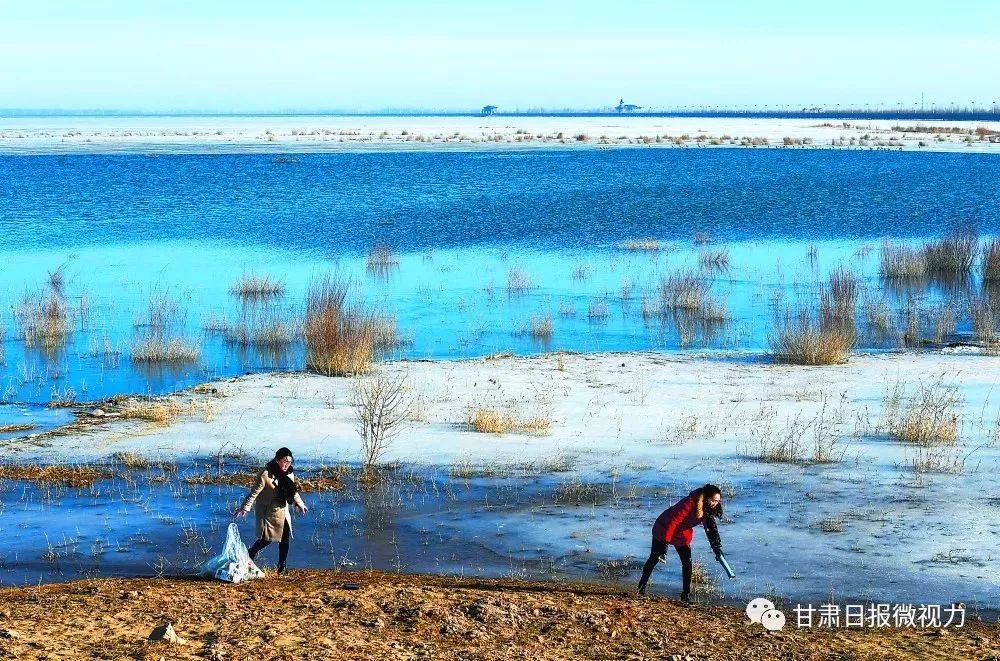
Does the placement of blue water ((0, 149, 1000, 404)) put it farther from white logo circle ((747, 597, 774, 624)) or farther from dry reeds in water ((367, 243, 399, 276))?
white logo circle ((747, 597, 774, 624))

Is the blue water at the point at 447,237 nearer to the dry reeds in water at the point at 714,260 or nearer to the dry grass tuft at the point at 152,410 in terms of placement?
the dry reeds in water at the point at 714,260

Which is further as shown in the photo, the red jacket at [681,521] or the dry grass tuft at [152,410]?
the dry grass tuft at [152,410]

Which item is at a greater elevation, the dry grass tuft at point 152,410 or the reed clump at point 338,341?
the reed clump at point 338,341

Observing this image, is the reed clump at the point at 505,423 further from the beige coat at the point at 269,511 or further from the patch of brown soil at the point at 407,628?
the patch of brown soil at the point at 407,628

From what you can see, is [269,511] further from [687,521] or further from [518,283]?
[518,283]

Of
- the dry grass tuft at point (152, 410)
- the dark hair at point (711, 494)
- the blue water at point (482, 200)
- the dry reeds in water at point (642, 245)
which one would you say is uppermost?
the blue water at point (482, 200)

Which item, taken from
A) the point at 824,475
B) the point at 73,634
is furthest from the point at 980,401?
the point at 73,634

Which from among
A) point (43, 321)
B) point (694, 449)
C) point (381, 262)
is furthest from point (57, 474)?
point (381, 262)

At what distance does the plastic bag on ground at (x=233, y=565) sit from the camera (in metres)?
9.28

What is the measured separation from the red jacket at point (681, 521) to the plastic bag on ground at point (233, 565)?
3.17m

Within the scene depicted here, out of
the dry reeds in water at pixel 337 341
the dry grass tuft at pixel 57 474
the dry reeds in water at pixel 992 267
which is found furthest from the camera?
the dry reeds in water at pixel 992 267

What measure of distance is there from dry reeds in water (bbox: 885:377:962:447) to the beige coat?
7.55m

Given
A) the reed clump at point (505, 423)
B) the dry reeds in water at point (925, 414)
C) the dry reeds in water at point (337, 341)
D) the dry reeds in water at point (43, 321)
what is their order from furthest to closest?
the dry reeds in water at point (43, 321)
the dry reeds in water at point (337, 341)
the reed clump at point (505, 423)
the dry reeds in water at point (925, 414)

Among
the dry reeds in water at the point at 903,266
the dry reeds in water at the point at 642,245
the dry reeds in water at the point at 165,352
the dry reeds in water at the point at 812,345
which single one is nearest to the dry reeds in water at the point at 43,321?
the dry reeds in water at the point at 165,352
